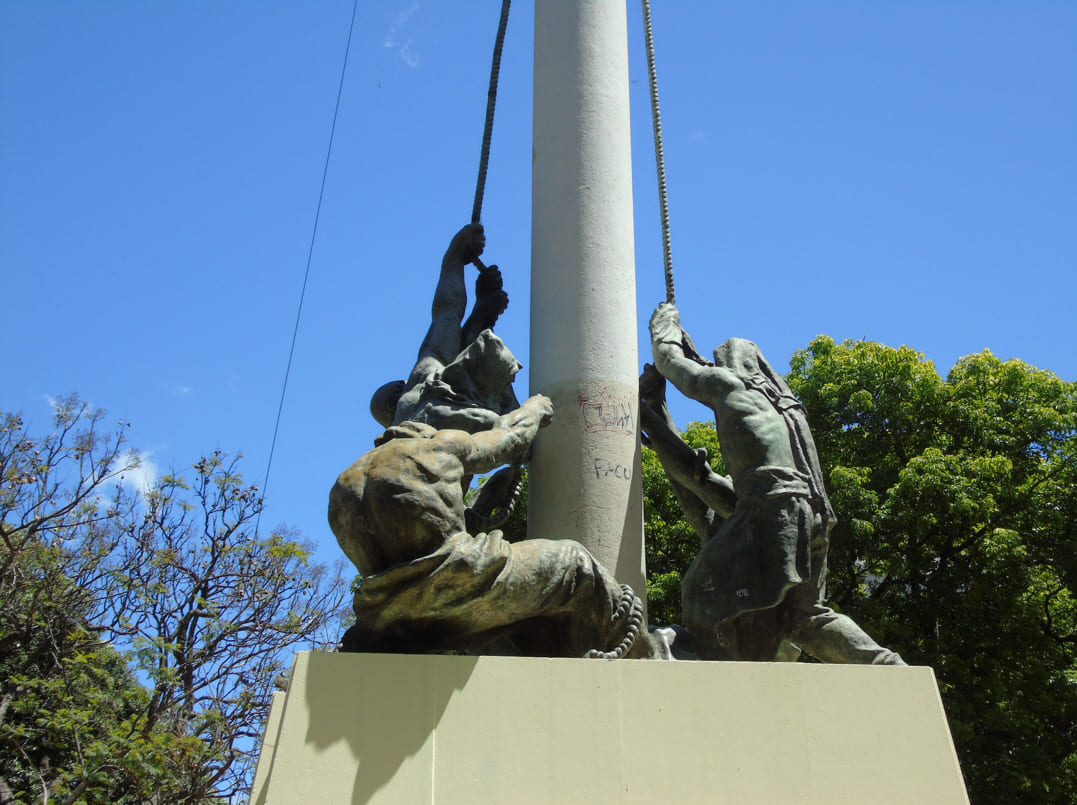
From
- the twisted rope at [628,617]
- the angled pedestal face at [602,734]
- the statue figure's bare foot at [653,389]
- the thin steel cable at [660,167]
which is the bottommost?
the angled pedestal face at [602,734]

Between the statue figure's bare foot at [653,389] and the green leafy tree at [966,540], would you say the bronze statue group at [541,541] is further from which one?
the green leafy tree at [966,540]

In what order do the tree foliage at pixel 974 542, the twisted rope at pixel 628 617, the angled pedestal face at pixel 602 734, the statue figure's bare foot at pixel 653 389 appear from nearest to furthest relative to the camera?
the angled pedestal face at pixel 602 734
the twisted rope at pixel 628 617
the statue figure's bare foot at pixel 653 389
the tree foliage at pixel 974 542

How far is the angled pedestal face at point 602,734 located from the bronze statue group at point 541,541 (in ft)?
1.11

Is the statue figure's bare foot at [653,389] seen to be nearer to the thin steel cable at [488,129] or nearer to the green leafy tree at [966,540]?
the thin steel cable at [488,129]

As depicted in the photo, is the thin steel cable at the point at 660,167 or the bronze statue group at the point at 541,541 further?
the thin steel cable at the point at 660,167

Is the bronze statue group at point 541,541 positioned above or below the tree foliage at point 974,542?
below

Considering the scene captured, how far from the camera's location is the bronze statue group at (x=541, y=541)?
4.30 metres

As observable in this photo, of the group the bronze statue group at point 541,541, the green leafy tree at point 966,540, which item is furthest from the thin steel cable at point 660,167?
the green leafy tree at point 966,540

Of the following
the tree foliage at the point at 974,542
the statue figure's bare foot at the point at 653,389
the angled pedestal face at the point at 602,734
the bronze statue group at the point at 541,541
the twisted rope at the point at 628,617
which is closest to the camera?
the angled pedestal face at the point at 602,734

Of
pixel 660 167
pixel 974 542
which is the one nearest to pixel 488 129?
pixel 660 167

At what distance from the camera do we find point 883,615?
51.2 ft

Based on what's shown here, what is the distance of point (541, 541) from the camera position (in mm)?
4703

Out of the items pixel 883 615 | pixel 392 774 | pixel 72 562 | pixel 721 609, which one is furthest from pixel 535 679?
pixel 72 562

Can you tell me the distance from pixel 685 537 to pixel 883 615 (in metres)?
3.38
